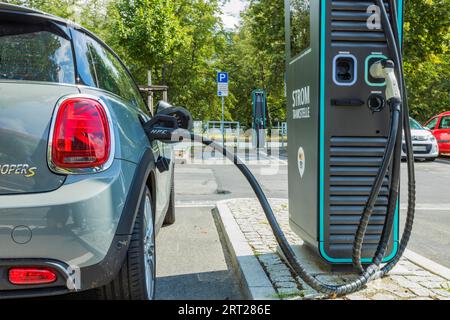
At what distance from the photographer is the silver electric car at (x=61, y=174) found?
1.78 metres

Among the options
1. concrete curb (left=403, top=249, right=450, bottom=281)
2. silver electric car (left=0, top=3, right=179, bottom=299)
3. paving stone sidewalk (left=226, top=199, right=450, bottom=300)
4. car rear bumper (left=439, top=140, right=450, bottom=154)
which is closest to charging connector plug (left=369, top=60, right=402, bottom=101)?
paving stone sidewalk (left=226, top=199, right=450, bottom=300)

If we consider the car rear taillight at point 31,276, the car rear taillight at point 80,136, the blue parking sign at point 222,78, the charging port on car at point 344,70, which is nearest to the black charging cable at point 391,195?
the charging port on car at point 344,70

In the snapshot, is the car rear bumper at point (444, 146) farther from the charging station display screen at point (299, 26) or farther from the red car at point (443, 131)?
the charging station display screen at point (299, 26)

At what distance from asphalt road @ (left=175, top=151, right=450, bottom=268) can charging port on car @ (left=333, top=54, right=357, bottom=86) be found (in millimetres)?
1978

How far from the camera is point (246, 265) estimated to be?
333cm

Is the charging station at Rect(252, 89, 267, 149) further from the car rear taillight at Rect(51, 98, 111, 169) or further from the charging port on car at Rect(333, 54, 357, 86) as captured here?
the car rear taillight at Rect(51, 98, 111, 169)

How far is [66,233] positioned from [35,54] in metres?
0.87

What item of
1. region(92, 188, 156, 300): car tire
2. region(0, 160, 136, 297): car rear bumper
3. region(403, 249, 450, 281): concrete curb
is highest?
region(0, 160, 136, 297): car rear bumper

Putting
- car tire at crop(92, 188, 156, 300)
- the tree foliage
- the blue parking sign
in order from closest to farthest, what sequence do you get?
car tire at crop(92, 188, 156, 300) < the tree foliage < the blue parking sign

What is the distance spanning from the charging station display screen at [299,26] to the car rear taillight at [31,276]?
2.19 m

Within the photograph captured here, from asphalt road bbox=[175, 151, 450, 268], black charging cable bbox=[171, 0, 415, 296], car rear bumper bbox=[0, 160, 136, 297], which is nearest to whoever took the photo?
car rear bumper bbox=[0, 160, 136, 297]

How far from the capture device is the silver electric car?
1.78 m

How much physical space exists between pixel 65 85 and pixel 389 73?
1.86 meters

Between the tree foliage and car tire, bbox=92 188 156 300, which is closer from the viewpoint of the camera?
car tire, bbox=92 188 156 300
